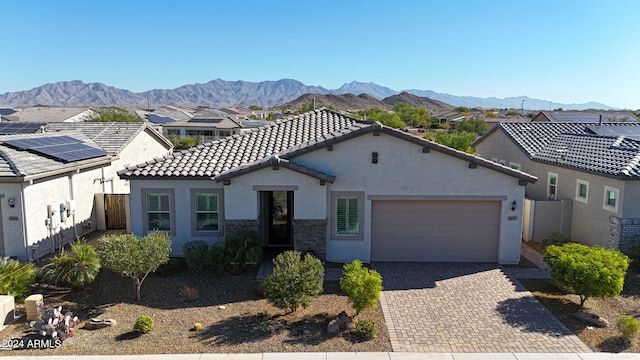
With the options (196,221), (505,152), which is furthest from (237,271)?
(505,152)

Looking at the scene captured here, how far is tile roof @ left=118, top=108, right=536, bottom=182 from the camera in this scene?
14938mm

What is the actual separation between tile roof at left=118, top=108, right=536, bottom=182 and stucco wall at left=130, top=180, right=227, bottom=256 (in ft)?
1.28

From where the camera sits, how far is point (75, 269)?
12625 mm

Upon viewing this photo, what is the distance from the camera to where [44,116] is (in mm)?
49438

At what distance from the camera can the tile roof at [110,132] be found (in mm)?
22312

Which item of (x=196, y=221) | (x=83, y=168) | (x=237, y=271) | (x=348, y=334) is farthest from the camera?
(x=83, y=168)

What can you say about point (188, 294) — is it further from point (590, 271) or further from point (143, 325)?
point (590, 271)

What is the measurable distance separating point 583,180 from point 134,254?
16.2m

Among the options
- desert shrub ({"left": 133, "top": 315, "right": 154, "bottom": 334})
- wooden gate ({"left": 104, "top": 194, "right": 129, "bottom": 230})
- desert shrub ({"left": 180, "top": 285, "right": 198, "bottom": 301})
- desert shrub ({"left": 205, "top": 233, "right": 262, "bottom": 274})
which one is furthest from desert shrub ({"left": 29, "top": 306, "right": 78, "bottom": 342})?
wooden gate ({"left": 104, "top": 194, "right": 129, "bottom": 230})

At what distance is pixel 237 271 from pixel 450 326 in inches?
264

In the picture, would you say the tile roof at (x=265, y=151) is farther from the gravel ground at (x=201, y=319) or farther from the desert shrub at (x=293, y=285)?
the desert shrub at (x=293, y=285)

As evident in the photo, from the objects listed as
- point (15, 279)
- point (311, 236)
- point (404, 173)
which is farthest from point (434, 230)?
point (15, 279)

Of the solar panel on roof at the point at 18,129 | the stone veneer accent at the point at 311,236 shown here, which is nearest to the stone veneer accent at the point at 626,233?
the stone veneer accent at the point at 311,236

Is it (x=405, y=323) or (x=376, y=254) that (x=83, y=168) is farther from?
(x=405, y=323)
